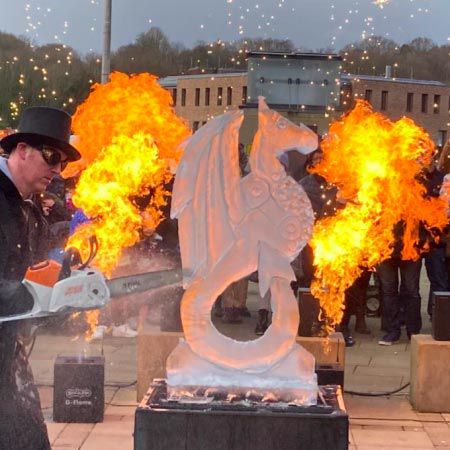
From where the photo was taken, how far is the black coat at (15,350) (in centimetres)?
393

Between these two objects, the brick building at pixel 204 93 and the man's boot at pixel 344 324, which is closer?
the man's boot at pixel 344 324

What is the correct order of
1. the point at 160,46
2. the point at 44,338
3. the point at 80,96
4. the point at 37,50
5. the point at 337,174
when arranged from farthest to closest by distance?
the point at 80,96 < the point at 37,50 < the point at 160,46 < the point at 44,338 < the point at 337,174

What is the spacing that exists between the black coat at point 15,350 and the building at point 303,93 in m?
9.62

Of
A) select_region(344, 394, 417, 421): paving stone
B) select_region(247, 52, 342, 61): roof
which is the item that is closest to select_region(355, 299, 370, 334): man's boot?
select_region(344, 394, 417, 421): paving stone

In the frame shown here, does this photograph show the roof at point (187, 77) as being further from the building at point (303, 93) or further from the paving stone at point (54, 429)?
the paving stone at point (54, 429)

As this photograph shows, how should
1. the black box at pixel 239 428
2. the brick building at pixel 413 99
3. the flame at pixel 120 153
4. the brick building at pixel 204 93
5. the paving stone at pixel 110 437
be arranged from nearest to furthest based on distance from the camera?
the black box at pixel 239 428 → the paving stone at pixel 110 437 → the flame at pixel 120 153 → the brick building at pixel 204 93 → the brick building at pixel 413 99

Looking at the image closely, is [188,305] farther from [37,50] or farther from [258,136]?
[37,50]

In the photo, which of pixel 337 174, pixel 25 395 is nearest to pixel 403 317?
pixel 337 174

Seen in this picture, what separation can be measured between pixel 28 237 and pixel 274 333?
1.81 m

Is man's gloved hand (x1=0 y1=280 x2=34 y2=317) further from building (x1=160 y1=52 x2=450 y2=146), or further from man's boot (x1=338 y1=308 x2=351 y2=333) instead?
building (x1=160 y1=52 x2=450 y2=146)

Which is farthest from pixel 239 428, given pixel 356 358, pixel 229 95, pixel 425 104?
pixel 425 104

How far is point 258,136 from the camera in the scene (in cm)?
543

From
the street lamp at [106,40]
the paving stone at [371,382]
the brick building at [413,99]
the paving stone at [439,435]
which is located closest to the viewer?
the paving stone at [439,435]

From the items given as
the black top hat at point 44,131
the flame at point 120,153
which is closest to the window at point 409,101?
the flame at point 120,153
